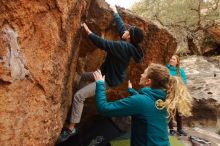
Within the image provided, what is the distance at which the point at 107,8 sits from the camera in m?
6.16

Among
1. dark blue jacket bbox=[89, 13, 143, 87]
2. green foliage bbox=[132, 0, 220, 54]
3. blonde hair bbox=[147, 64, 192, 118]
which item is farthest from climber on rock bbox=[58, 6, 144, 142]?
green foliage bbox=[132, 0, 220, 54]

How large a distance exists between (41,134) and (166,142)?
152 cm

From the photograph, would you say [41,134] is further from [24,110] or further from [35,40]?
[35,40]

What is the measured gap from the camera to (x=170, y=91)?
393cm

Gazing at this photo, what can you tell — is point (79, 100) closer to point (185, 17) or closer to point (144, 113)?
point (144, 113)

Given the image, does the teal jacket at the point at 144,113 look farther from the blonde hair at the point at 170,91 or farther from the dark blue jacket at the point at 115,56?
the dark blue jacket at the point at 115,56

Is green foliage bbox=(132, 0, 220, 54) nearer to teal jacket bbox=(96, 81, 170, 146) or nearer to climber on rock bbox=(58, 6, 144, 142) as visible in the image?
climber on rock bbox=(58, 6, 144, 142)

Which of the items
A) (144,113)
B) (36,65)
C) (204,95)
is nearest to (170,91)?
(144,113)

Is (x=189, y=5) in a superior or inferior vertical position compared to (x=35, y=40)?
superior

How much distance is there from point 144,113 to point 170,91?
423 mm

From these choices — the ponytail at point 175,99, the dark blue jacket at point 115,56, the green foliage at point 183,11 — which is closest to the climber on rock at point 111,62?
the dark blue jacket at point 115,56

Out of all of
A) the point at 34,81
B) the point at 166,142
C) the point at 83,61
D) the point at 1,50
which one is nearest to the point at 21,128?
the point at 34,81

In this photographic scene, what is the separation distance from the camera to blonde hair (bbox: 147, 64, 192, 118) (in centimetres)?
385

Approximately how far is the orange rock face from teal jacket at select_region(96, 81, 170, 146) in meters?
0.73
